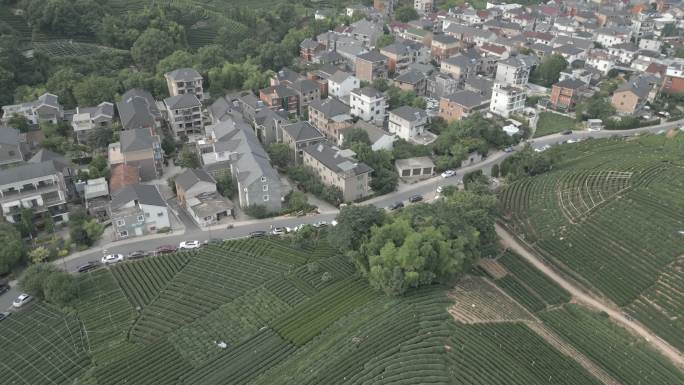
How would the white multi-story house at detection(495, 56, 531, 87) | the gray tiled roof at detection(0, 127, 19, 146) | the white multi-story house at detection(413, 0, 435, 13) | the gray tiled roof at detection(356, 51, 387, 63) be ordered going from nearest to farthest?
the gray tiled roof at detection(0, 127, 19, 146) < the gray tiled roof at detection(356, 51, 387, 63) < the white multi-story house at detection(495, 56, 531, 87) < the white multi-story house at detection(413, 0, 435, 13)

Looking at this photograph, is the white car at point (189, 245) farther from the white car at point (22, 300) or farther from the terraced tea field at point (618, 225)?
the terraced tea field at point (618, 225)

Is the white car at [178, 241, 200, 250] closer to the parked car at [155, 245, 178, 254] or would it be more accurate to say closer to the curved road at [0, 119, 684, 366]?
the parked car at [155, 245, 178, 254]

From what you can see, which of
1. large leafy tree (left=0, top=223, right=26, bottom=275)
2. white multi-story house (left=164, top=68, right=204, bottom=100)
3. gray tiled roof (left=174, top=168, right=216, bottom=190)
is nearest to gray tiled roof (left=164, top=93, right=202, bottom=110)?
white multi-story house (left=164, top=68, right=204, bottom=100)

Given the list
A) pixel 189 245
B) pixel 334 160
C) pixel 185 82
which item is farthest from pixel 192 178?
pixel 185 82

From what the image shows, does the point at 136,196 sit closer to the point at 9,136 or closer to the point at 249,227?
the point at 249,227

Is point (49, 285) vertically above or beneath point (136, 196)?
beneath

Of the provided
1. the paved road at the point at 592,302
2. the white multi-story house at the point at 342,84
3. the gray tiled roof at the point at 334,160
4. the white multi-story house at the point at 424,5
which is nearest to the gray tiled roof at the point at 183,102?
the gray tiled roof at the point at 334,160
